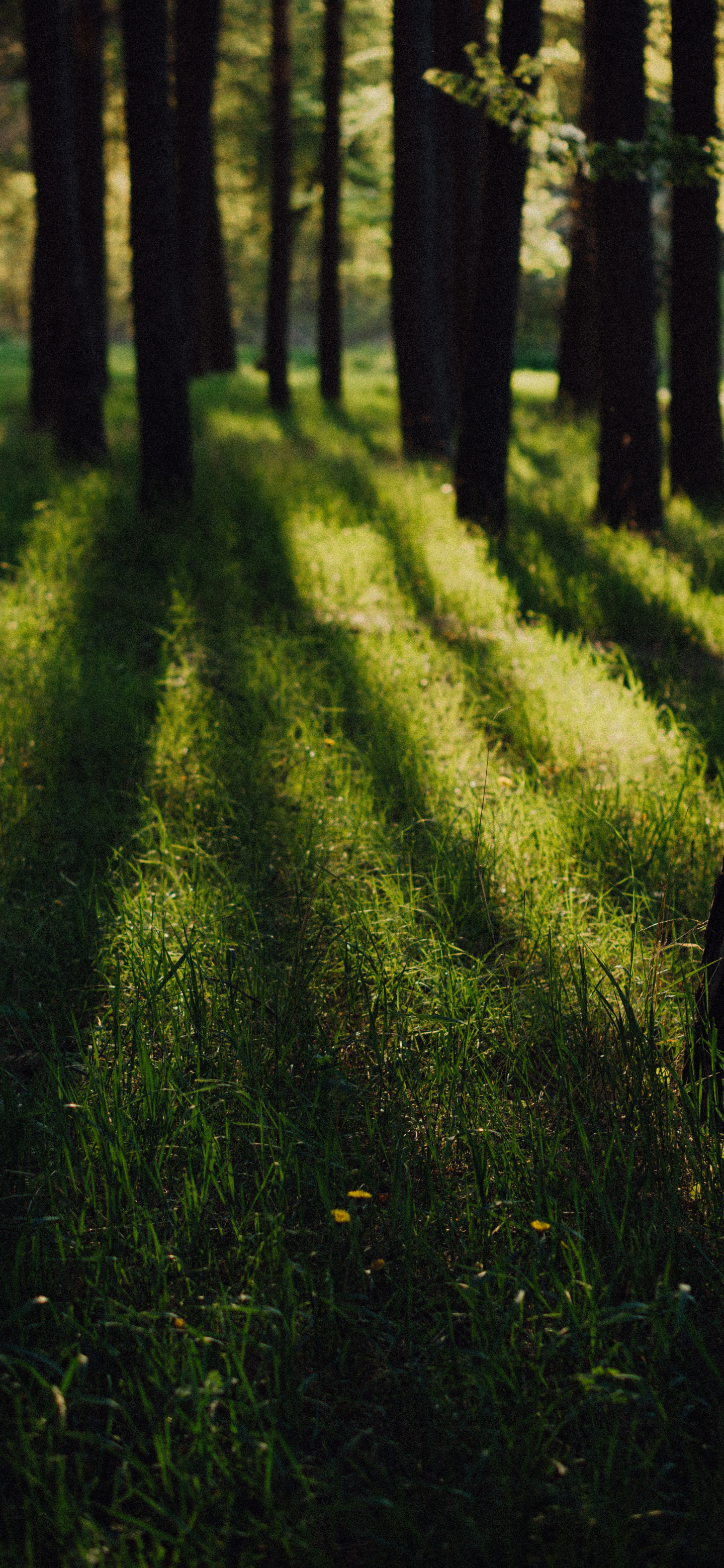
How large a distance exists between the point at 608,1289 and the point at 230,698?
11.7 ft

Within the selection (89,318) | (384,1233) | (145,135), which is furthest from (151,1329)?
(89,318)

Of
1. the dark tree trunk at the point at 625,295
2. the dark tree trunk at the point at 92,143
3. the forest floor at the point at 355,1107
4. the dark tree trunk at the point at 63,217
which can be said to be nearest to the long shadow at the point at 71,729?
the forest floor at the point at 355,1107

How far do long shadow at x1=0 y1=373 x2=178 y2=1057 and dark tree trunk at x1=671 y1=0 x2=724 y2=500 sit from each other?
17.2ft

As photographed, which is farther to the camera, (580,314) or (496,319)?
(580,314)

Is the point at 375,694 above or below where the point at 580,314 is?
below

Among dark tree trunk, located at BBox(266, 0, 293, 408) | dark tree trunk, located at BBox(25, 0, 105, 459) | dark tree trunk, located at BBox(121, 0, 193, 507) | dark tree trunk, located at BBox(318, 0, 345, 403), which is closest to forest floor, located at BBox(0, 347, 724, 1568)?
dark tree trunk, located at BBox(121, 0, 193, 507)

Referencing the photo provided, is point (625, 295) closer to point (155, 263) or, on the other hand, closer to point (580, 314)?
point (155, 263)

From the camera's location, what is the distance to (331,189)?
1594cm

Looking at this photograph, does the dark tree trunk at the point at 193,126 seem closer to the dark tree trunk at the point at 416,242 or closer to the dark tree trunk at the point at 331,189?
the dark tree trunk at the point at 416,242

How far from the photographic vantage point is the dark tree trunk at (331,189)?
15.6 m

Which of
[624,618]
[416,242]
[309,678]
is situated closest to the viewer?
[309,678]

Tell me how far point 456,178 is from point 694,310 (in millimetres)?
7420

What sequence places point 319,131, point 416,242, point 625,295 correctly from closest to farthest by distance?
point 625,295 → point 416,242 → point 319,131

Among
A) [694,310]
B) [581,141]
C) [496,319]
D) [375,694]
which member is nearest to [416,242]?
[694,310]
